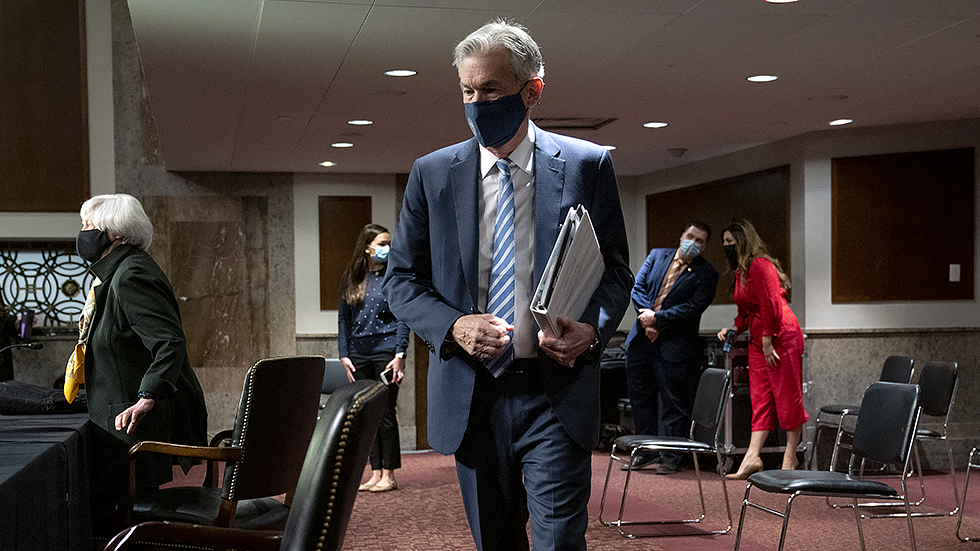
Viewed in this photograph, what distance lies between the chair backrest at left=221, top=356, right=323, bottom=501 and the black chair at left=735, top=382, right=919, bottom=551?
169 centimetres

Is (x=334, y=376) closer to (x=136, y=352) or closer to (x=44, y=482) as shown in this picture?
(x=136, y=352)

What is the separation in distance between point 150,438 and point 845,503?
13.5 ft

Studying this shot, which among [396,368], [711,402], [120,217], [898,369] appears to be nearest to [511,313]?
[120,217]

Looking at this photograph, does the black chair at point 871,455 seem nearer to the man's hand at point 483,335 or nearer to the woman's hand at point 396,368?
the man's hand at point 483,335

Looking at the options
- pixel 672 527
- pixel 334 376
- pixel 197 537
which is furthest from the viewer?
pixel 334 376

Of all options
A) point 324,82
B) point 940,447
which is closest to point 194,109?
point 324,82

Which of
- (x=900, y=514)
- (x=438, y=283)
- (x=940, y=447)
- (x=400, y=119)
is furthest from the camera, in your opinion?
(x=940, y=447)

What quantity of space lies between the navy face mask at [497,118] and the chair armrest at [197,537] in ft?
3.40

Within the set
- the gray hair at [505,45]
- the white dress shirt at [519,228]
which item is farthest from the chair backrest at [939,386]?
the gray hair at [505,45]

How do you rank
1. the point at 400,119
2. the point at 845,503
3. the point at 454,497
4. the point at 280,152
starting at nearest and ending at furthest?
the point at 845,503, the point at 454,497, the point at 400,119, the point at 280,152

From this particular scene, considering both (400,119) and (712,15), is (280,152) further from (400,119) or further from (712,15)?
(712,15)

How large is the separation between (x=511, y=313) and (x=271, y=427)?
4.94ft

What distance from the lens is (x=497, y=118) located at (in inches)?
75.3

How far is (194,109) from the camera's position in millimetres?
6094
